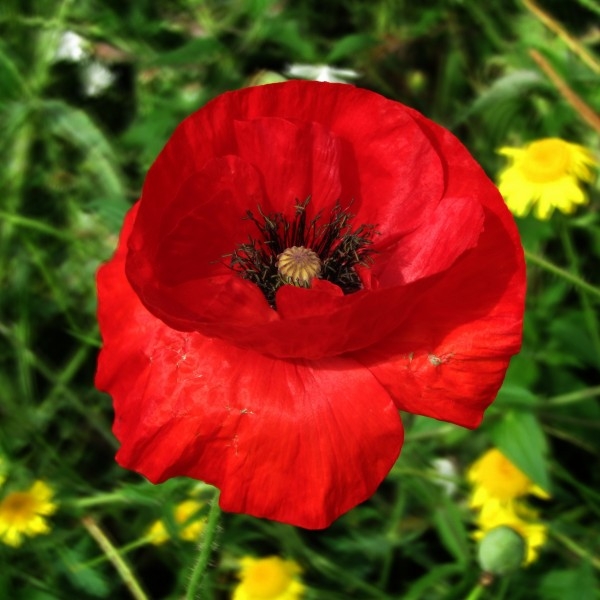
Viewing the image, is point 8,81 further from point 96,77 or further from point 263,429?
point 263,429

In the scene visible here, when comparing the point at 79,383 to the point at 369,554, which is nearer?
the point at 369,554

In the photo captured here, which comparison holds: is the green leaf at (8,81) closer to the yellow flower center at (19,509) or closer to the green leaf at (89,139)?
the green leaf at (89,139)

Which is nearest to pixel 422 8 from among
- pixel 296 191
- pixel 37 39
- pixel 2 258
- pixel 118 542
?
pixel 37 39

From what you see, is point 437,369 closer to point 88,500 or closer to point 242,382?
point 242,382

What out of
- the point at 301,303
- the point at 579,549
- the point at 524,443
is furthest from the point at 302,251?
the point at 579,549

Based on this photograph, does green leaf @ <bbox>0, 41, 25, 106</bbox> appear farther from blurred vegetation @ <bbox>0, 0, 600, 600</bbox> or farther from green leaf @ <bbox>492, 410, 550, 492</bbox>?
green leaf @ <bbox>492, 410, 550, 492</bbox>
